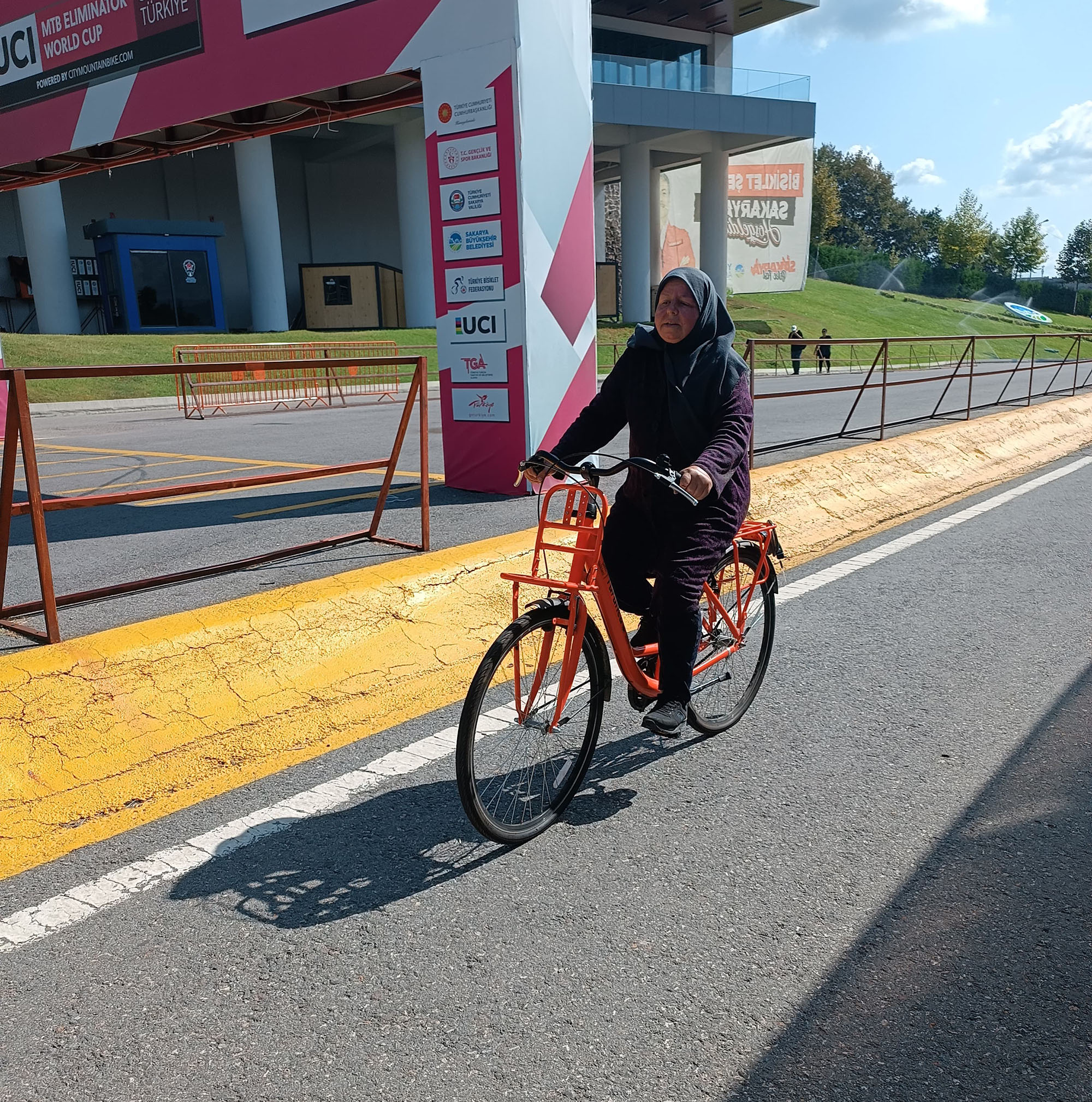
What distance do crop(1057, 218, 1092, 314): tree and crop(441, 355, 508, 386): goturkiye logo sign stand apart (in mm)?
146505

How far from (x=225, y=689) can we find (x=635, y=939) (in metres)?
2.18

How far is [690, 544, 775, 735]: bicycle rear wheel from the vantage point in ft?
13.6

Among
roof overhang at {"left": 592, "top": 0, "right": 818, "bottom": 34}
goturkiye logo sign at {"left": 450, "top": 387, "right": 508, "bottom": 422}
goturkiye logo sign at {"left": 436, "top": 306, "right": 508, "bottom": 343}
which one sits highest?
roof overhang at {"left": 592, "top": 0, "right": 818, "bottom": 34}

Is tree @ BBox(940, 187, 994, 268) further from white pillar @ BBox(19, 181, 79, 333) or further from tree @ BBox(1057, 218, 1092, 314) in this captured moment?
white pillar @ BBox(19, 181, 79, 333)

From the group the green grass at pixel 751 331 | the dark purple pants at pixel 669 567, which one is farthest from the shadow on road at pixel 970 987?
the green grass at pixel 751 331

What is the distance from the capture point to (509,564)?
5754 mm

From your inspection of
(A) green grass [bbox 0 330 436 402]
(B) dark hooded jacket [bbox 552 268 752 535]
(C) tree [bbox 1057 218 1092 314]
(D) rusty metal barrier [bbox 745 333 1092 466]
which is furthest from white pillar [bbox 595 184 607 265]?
Answer: (C) tree [bbox 1057 218 1092 314]

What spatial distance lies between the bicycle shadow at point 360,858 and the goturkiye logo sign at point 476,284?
5.55m

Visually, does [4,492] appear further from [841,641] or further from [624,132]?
[624,132]

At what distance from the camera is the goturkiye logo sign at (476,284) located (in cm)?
840

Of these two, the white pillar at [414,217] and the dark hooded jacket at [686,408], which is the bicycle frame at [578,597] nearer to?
the dark hooded jacket at [686,408]

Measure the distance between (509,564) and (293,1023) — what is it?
138 inches

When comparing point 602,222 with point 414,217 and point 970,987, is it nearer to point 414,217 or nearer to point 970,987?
point 414,217

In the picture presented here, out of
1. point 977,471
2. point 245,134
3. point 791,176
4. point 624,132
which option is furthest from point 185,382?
point 791,176
